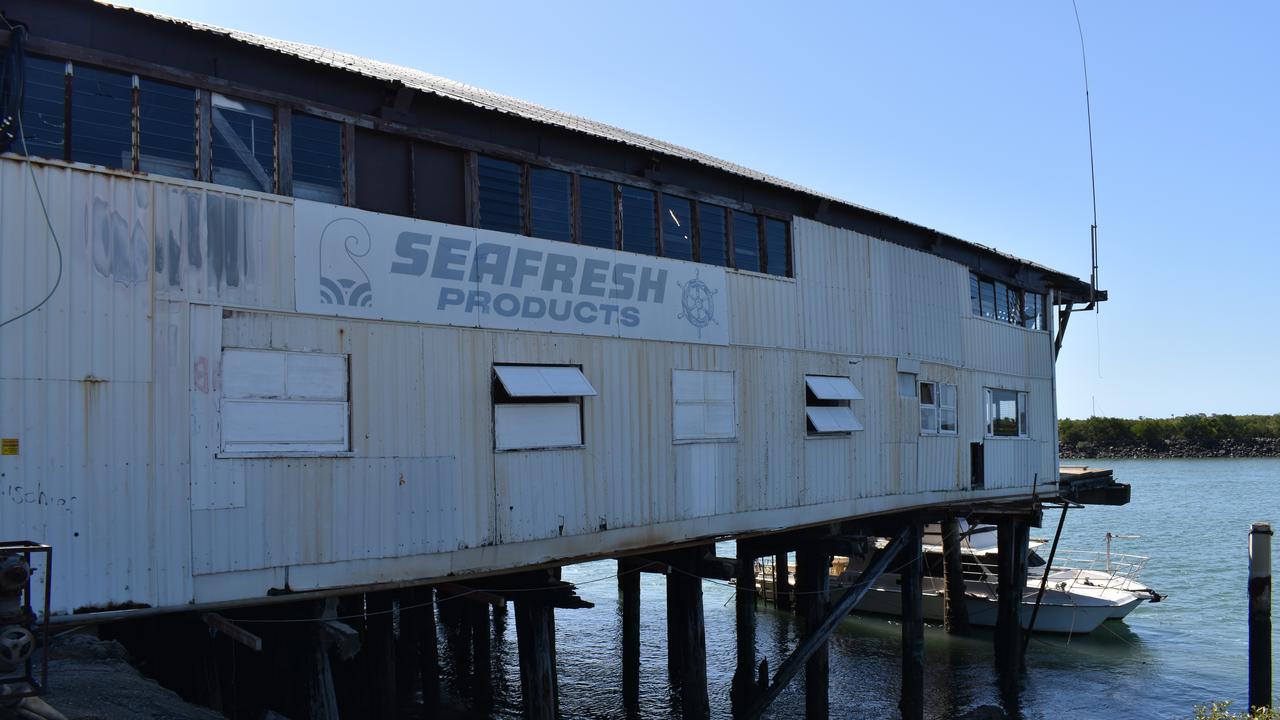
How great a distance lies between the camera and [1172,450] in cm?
10238

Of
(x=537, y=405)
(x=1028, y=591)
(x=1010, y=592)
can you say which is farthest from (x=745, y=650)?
(x=1028, y=591)

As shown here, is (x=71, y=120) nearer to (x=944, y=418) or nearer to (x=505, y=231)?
(x=505, y=231)

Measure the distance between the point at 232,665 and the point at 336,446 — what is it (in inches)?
339

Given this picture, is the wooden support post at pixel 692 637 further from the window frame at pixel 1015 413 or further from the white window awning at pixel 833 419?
the window frame at pixel 1015 413

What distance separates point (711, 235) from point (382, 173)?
5.38 m

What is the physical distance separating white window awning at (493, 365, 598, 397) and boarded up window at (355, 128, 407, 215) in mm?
2186

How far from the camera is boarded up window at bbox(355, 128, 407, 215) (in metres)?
10.9

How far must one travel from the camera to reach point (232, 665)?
54.6 ft

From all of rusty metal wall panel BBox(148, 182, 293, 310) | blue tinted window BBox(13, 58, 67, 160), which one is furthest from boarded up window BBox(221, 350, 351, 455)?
blue tinted window BBox(13, 58, 67, 160)

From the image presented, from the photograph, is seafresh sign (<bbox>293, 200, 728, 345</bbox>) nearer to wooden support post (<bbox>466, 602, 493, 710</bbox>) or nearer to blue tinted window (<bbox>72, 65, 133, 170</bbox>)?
blue tinted window (<bbox>72, 65, 133, 170</bbox>)

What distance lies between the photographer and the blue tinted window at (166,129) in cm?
945

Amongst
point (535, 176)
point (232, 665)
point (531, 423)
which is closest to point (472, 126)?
point (535, 176)

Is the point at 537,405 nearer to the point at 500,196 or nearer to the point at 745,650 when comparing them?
the point at 500,196

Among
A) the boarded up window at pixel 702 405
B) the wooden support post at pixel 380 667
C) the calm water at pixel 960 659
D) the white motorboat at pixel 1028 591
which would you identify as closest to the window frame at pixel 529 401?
the boarded up window at pixel 702 405
